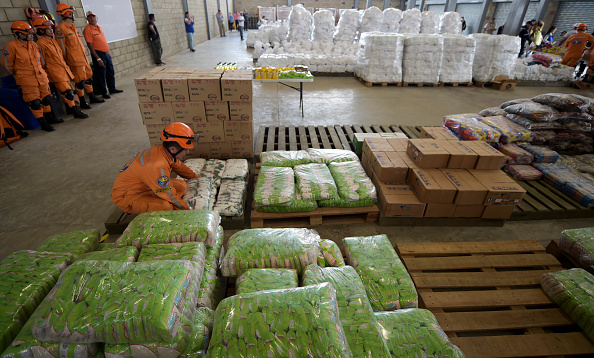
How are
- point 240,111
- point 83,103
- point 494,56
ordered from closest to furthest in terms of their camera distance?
point 240,111 < point 83,103 < point 494,56

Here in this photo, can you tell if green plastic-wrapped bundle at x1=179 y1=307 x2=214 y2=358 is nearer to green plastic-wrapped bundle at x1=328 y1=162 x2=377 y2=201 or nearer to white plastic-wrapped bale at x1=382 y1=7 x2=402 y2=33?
green plastic-wrapped bundle at x1=328 y1=162 x2=377 y2=201

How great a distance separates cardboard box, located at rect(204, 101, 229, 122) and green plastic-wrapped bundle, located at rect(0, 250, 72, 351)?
266 centimetres

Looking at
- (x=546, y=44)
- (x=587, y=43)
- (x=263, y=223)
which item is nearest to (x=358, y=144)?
(x=263, y=223)

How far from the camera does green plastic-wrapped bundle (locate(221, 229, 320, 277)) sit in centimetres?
214

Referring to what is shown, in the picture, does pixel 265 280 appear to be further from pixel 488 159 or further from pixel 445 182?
pixel 488 159

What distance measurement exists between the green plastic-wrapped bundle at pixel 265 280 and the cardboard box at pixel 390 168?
6.80 ft

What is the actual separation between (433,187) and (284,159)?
1.92 metres

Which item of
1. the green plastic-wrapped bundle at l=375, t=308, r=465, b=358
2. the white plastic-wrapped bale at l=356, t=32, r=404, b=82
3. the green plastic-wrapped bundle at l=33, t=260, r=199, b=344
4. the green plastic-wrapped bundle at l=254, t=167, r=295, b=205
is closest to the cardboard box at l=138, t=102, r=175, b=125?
the green plastic-wrapped bundle at l=254, t=167, r=295, b=205

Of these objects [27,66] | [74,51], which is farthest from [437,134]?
[74,51]

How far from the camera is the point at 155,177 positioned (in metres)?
2.93

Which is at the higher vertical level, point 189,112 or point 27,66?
point 27,66

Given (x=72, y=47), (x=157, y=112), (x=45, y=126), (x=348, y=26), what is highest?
(x=348, y=26)

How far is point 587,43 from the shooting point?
10.4m

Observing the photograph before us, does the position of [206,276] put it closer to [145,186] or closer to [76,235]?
[76,235]
